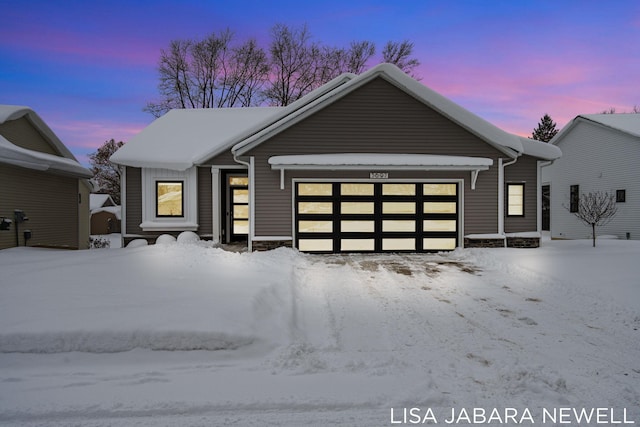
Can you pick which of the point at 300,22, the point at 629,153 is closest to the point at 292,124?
the point at 629,153

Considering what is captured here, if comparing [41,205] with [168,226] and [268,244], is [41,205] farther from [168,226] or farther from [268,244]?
[268,244]

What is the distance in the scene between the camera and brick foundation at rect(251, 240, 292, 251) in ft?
40.2

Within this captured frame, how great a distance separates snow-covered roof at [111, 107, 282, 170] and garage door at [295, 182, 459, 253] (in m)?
3.10

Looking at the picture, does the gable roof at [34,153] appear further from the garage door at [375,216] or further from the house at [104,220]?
the house at [104,220]

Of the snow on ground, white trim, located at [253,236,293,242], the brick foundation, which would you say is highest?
white trim, located at [253,236,293,242]

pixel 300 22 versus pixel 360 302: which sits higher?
pixel 300 22

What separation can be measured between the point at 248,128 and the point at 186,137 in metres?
4.42

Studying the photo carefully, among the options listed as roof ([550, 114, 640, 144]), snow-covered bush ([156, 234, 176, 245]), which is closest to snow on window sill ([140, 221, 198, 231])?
snow-covered bush ([156, 234, 176, 245])

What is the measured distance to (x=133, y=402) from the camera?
3455 mm

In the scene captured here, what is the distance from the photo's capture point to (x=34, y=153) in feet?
42.5

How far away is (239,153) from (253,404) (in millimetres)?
9454

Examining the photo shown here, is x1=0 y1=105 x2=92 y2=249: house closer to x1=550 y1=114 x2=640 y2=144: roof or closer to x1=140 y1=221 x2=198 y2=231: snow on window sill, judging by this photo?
x1=140 y1=221 x2=198 y2=231: snow on window sill

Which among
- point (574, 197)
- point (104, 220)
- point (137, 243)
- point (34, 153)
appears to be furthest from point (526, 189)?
point (104, 220)

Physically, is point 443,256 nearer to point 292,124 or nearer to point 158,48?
point 292,124
